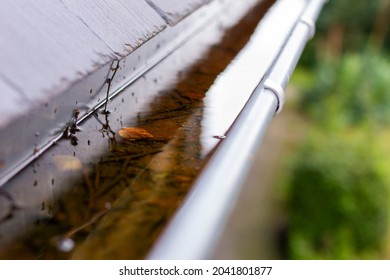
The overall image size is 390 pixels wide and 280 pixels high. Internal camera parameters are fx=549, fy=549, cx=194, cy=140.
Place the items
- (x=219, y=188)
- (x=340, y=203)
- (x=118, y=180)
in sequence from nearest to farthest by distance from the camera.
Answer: (x=219, y=188), (x=118, y=180), (x=340, y=203)

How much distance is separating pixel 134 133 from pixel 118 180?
0.19 m

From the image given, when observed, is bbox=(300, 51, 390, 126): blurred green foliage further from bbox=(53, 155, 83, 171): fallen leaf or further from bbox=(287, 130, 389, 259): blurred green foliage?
bbox=(53, 155, 83, 171): fallen leaf

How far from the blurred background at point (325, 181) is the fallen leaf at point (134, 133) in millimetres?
4460

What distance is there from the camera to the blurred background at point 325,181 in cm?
539

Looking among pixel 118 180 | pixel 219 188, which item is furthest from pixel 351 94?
pixel 219 188

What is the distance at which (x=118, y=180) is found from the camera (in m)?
1.00

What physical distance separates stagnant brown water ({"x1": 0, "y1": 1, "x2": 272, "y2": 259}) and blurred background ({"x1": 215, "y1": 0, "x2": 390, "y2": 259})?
429 cm

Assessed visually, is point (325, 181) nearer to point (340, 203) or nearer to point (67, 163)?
point (340, 203)

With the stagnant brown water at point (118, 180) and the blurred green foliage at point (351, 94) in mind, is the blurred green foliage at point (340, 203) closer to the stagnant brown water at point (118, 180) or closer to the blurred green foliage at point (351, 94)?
the blurred green foliage at point (351, 94)

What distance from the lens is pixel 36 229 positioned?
0.87 m

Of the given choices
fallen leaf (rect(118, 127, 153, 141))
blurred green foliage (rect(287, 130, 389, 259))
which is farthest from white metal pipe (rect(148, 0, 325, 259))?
blurred green foliage (rect(287, 130, 389, 259))

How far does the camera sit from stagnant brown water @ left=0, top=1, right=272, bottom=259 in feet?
2.72

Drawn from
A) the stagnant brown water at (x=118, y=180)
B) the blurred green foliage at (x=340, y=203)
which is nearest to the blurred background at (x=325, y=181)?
the blurred green foliage at (x=340, y=203)

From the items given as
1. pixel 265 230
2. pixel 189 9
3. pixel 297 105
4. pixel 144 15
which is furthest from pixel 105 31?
pixel 297 105
